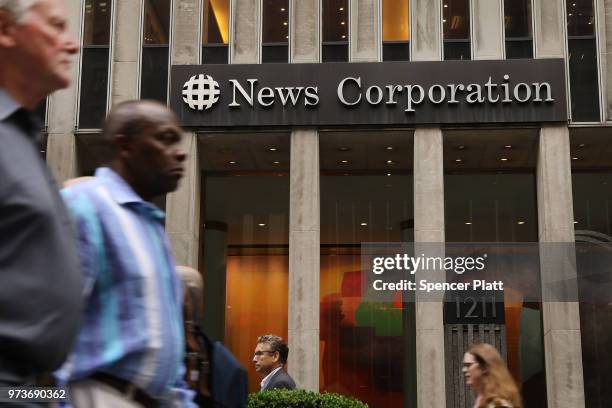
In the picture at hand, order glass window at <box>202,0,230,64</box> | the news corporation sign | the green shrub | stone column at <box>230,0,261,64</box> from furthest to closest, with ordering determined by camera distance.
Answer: glass window at <box>202,0,230,64</box>
stone column at <box>230,0,261,64</box>
the news corporation sign
the green shrub

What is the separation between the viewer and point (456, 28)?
2408 centimetres

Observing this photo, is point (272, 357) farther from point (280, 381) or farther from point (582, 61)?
point (582, 61)

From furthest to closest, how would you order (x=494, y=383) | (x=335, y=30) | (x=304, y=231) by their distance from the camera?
(x=335, y=30) < (x=304, y=231) < (x=494, y=383)

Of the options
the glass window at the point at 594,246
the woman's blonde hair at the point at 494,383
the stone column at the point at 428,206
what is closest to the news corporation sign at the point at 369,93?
the stone column at the point at 428,206

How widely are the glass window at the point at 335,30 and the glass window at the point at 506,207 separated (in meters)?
3.67

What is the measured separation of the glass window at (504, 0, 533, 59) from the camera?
23.9 m

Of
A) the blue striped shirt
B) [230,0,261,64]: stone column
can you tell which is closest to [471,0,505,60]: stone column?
[230,0,261,64]: stone column

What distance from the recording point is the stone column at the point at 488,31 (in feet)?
78.1

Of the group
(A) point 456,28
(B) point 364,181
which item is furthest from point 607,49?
(B) point 364,181

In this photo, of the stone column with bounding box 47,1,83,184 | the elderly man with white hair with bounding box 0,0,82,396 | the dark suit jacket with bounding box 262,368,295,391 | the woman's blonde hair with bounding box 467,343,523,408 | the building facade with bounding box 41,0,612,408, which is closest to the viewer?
the elderly man with white hair with bounding box 0,0,82,396

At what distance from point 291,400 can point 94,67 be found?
1431 cm

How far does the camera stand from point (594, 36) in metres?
23.7

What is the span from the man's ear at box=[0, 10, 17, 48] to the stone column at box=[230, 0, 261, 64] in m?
22.4

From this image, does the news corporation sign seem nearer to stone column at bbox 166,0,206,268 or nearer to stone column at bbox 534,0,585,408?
stone column at bbox 166,0,206,268
